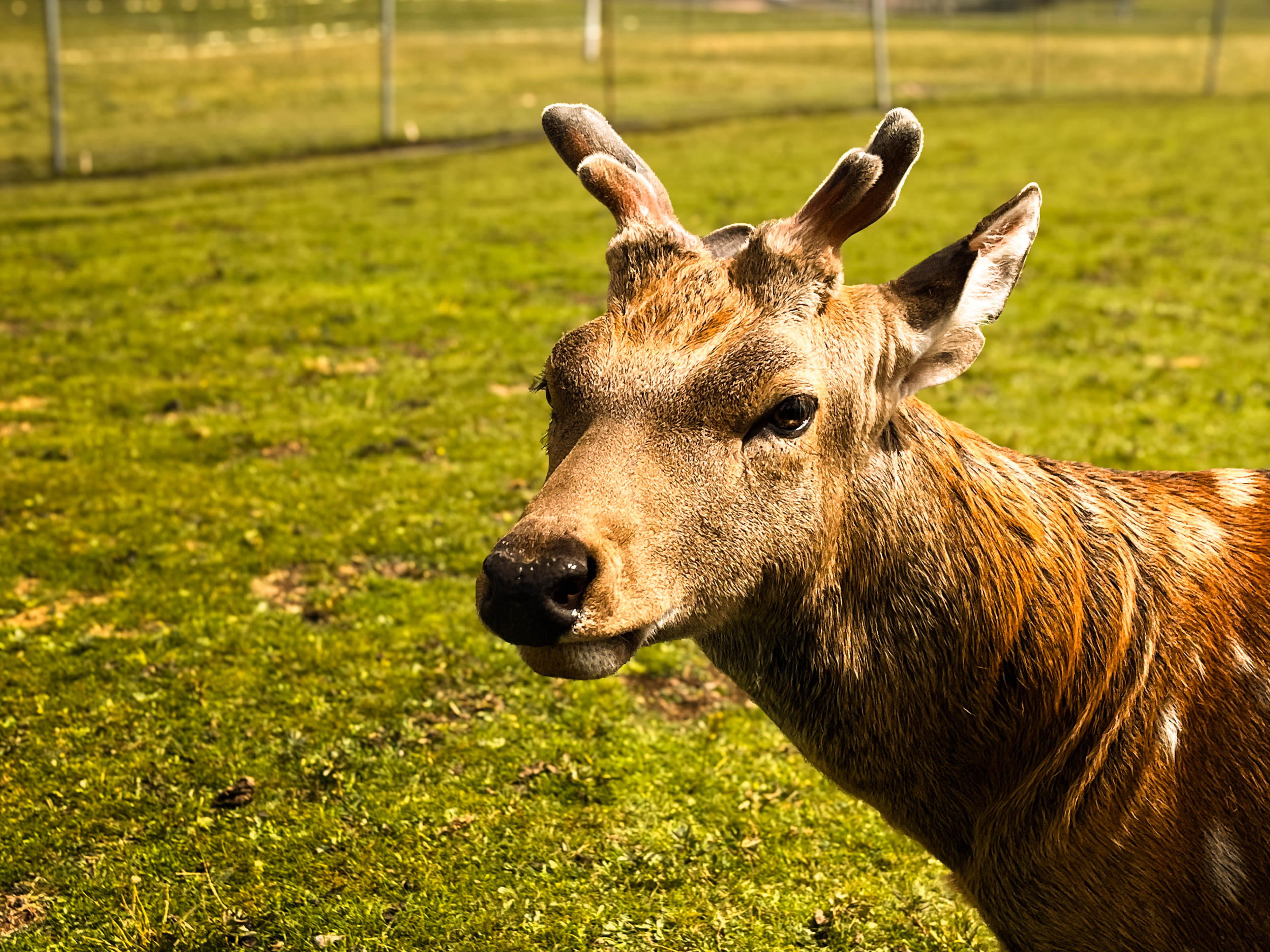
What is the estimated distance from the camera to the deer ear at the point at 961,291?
132 inches

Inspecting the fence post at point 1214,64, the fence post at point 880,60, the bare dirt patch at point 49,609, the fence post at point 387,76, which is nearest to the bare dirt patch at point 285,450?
the bare dirt patch at point 49,609

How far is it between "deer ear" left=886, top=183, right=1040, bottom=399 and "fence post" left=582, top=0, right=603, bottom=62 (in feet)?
117

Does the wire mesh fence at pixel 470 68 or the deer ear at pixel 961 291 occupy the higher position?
the wire mesh fence at pixel 470 68

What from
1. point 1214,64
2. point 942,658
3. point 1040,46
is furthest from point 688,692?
point 1040,46

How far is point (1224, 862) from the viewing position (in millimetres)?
3141

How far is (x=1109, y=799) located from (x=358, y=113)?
2893 cm

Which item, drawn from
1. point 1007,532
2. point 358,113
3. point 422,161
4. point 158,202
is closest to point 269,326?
point 158,202

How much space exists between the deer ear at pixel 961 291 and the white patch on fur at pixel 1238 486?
1.18 metres

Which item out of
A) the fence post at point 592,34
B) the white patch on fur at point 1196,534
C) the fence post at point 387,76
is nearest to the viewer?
the white patch on fur at point 1196,534

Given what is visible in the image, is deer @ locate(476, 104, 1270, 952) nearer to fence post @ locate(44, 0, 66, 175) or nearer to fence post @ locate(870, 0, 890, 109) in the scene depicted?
fence post @ locate(44, 0, 66, 175)

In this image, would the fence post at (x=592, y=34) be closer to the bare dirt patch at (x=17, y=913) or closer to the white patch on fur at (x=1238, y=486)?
the bare dirt patch at (x=17, y=913)

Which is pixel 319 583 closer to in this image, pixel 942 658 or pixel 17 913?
pixel 17 913

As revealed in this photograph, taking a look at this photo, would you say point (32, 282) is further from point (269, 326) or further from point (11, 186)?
point (11, 186)

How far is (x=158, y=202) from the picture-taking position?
2067 cm
